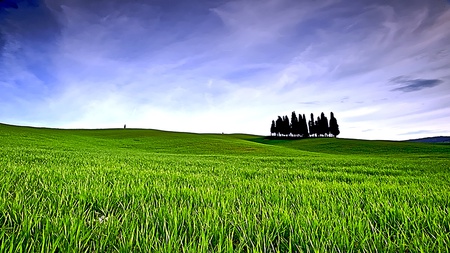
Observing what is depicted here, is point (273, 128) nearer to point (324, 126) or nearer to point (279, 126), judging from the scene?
point (279, 126)

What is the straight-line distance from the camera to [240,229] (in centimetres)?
200

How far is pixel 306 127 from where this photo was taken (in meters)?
113

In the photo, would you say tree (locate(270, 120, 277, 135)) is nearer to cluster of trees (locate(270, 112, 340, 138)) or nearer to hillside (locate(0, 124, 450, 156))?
cluster of trees (locate(270, 112, 340, 138))

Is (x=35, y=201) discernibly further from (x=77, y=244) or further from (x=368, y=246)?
(x=368, y=246)

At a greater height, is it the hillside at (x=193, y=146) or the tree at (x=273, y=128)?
the tree at (x=273, y=128)

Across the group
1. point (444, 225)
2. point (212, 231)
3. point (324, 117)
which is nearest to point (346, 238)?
point (212, 231)

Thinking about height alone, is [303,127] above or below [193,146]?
above

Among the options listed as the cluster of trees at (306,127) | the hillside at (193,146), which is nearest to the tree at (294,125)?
the cluster of trees at (306,127)

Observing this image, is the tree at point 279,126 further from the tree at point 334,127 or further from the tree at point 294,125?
the tree at point 334,127

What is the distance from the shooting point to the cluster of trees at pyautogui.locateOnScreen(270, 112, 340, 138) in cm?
11231

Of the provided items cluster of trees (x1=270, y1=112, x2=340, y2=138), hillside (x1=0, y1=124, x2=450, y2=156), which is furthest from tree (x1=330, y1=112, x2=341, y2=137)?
hillside (x1=0, y1=124, x2=450, y2=156)

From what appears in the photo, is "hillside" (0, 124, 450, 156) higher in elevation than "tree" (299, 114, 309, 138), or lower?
lower

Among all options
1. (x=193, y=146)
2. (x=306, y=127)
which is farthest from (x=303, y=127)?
(x=193, y=146)

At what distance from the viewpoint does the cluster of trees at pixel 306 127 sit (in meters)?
112
